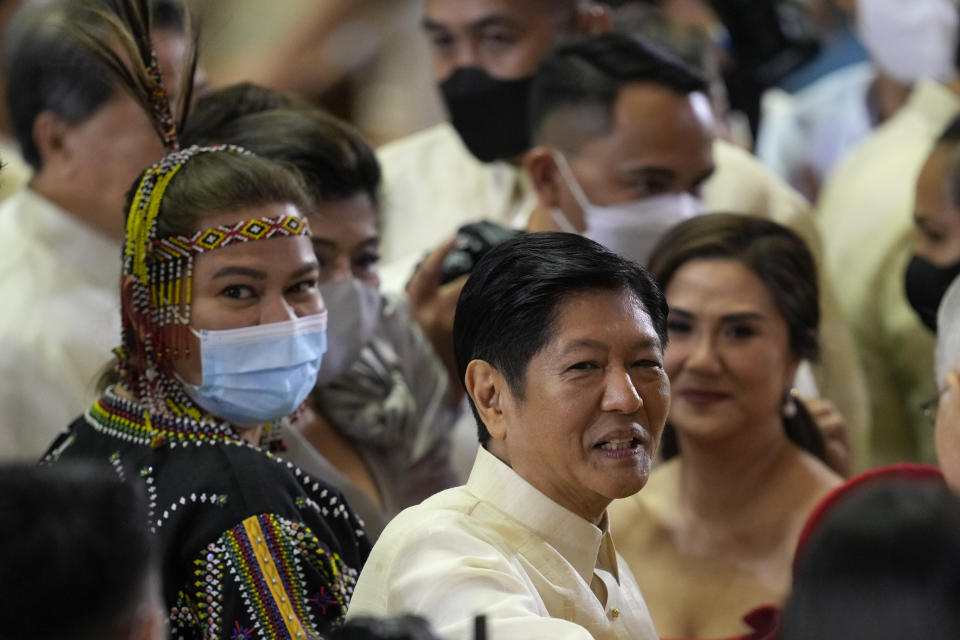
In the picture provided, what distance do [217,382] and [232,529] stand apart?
1.13 ft

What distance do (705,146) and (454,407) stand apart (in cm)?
102

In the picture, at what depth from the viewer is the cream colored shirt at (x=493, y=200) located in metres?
4.76

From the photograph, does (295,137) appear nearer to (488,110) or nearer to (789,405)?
(789,405)

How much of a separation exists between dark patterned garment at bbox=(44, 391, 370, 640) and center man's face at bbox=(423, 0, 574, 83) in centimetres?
243

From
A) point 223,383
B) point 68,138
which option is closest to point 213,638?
point 223,383


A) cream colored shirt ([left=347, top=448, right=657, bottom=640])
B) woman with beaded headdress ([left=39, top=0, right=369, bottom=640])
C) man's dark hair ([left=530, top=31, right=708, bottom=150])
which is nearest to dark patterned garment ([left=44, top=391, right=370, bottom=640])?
woman with beaded headdress ([left=39, top=0, right=369, bottom=640])

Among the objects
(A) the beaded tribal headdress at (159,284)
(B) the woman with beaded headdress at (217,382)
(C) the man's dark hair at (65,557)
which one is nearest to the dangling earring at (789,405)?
(B) the woman with beaded headdress at (217,382)

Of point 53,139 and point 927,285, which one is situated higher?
point 53,139

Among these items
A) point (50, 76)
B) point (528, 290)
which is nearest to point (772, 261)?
point (528, 290)

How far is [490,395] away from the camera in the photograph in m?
2.45

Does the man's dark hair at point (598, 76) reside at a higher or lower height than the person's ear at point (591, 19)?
higher

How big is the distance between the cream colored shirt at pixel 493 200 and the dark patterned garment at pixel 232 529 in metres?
2.15

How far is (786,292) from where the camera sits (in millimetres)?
3775

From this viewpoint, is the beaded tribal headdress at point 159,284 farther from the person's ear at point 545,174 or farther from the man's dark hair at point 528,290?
the person's ear at point 545,174
